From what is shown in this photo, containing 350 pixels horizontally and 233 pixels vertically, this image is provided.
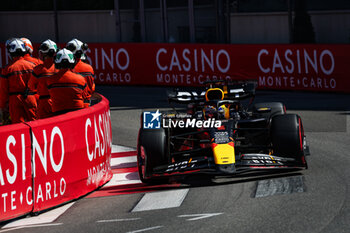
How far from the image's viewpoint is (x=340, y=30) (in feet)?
83.3

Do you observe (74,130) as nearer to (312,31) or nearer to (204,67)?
(204,67)

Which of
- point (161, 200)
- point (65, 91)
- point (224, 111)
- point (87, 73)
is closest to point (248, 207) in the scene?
point (161, 200)

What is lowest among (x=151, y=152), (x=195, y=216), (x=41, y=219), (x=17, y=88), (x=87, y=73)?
(x=41, y=219)

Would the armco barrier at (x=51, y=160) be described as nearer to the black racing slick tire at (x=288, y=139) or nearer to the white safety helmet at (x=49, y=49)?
the white safety helmet at (x=49, y=49)

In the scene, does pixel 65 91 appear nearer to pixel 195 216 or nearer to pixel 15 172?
pixel 15 172

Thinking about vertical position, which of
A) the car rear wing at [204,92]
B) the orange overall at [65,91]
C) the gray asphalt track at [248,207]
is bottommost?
the gray asphalt track at [248,207]

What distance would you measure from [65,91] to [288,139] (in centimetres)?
295

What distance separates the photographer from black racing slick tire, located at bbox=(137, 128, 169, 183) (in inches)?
387

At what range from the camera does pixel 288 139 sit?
9.88 meters

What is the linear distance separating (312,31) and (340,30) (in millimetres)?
1020

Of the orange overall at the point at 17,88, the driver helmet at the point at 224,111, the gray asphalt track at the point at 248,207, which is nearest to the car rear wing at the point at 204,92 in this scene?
the driver helmet at the point at 224,111

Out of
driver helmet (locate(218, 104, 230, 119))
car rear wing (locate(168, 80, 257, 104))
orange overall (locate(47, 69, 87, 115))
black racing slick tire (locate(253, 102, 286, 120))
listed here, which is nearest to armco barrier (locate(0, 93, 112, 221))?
orange overall (locate(47, 69, 87, 115))

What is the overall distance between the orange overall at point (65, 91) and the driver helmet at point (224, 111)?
6.38ft

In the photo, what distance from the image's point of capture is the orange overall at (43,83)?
37.0 feet
